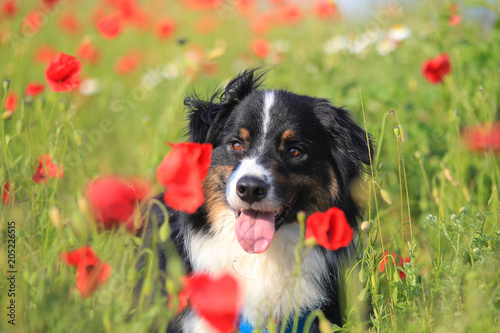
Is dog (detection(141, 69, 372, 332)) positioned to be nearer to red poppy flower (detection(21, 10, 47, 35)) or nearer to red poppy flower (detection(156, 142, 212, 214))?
red poppy flower (detection(156, 142, 212, 214))

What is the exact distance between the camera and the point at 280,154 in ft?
8.18

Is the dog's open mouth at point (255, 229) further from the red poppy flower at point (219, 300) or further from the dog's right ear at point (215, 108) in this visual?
the red poppy flower at point (219, 300)

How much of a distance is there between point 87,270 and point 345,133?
1.53 meters

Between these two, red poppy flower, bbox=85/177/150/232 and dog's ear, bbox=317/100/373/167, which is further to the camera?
dog's ear, bbox=317/100/373/167

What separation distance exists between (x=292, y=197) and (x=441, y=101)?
2.40 meters

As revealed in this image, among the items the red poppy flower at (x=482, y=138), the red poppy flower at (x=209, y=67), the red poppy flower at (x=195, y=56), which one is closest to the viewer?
the red poppy flower at (x=482, y=138)

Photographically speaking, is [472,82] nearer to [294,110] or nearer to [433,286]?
[294,110]

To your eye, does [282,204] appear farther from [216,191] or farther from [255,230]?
[216,191]

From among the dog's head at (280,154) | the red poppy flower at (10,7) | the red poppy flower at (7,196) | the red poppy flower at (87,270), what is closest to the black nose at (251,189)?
the dog's head at (280,154)

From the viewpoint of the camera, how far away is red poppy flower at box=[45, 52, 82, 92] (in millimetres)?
2158

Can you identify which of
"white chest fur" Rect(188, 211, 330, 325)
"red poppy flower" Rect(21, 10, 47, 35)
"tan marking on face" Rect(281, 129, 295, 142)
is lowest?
"white chest fur" Rect(188, 211, 330, 325)

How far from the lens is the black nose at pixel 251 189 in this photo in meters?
2.21

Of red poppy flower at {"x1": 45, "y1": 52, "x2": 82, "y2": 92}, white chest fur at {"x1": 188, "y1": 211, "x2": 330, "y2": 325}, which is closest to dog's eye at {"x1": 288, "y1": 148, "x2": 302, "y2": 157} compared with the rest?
white chest fur at {"x1": 188, "y1": 211, "x2": 330, "y2": 325}

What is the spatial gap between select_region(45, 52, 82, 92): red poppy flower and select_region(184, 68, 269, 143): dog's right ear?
755 millimetres
